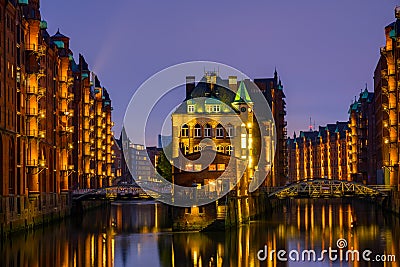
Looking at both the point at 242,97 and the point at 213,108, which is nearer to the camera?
the point at 242,97

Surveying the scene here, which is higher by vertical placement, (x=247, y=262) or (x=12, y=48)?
(x=12, y=48)

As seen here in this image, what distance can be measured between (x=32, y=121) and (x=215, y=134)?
36.6 meters

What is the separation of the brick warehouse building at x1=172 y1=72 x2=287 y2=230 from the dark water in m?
2.56

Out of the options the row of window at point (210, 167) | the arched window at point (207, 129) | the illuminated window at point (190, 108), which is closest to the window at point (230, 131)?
the arched window at point (207, 129)

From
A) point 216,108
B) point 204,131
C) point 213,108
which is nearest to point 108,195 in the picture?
point 204,131

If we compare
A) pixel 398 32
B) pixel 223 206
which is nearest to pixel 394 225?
pixel 223 206

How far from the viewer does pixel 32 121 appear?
2963 inches

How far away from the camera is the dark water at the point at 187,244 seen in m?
50.0

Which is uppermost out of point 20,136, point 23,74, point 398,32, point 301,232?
point 398,32

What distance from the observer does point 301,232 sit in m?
72.2

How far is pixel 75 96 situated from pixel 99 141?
24063 mm

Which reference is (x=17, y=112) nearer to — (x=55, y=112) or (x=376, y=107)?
(x=55, y=112)

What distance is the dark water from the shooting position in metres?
50.0

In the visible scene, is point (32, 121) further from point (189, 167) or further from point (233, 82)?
point (233, 82)
